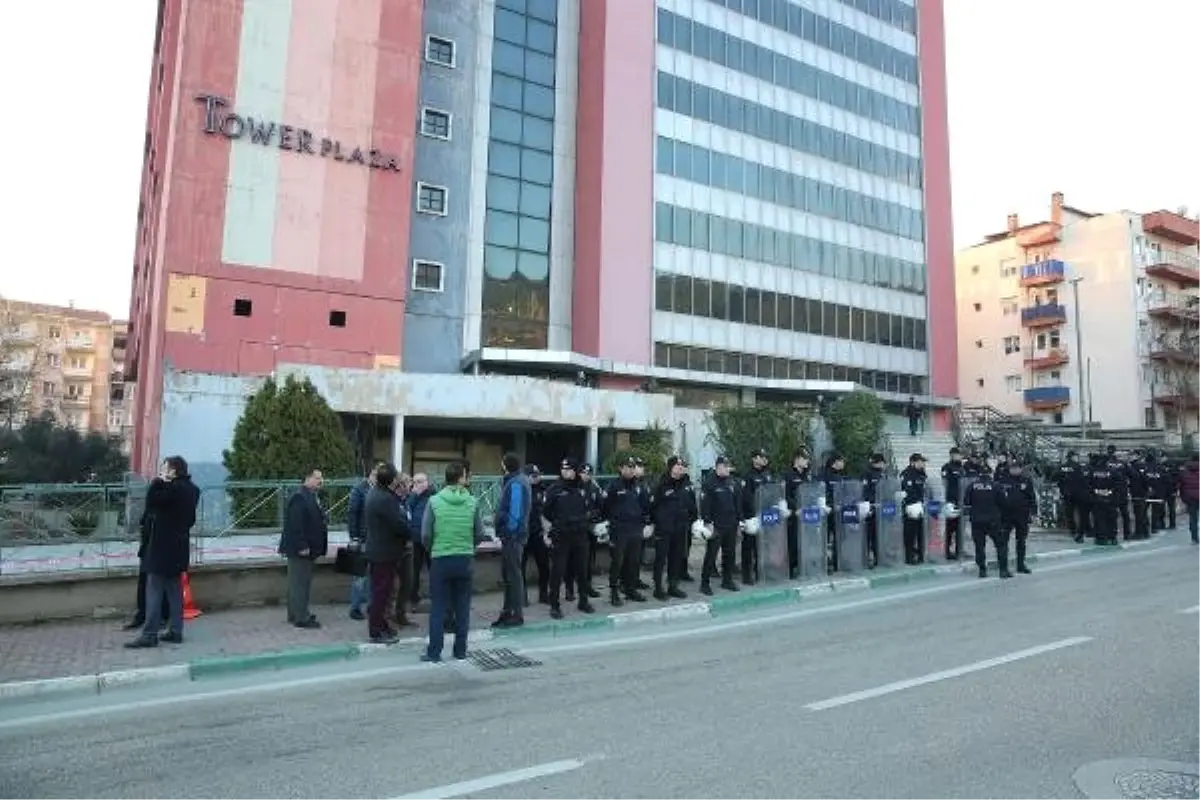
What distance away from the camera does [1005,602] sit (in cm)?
1091

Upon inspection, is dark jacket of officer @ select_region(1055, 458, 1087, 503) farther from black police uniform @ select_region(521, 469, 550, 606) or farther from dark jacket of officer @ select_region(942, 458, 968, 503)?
black police uniform @ select_region(521, 469, 550, 606)

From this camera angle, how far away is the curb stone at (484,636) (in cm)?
755

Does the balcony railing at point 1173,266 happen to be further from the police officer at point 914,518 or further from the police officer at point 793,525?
the police officer at point 793,525

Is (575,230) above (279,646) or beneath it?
above

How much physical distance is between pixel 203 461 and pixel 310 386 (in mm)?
4970

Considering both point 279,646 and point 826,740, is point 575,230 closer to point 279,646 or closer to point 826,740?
point 279,646

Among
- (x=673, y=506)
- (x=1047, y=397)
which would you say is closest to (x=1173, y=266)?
(x=1047, y=397)

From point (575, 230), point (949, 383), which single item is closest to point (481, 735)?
point (575, 230)

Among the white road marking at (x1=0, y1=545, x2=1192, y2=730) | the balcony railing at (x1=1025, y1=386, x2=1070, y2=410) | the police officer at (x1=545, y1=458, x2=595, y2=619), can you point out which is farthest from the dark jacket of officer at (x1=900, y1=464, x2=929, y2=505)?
the balcony railing at (x1=1025, y1=386, x2=1070, y2=410)

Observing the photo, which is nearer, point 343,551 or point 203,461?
point 343,551

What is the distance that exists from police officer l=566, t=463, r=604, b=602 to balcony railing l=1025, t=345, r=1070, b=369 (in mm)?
56513

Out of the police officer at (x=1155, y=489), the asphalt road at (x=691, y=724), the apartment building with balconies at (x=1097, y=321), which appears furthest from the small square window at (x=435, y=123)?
the apartment building with balconies at (x=1097, y=321)

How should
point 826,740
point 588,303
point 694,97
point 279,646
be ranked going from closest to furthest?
1. point 826,740
2. point 279,646
3. point 588,303
4. point 694,97

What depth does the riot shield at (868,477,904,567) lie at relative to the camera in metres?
14.4
